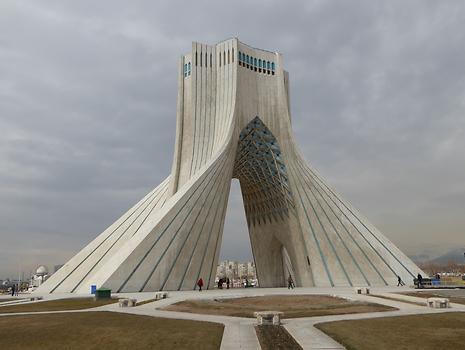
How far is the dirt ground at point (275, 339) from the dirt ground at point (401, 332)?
956mm

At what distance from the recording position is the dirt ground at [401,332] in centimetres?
770

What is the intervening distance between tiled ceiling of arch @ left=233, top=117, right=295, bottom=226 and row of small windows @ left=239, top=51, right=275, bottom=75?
5.25 metres

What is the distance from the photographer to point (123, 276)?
21.4 m

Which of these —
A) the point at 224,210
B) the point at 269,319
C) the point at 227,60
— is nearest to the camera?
the point at 269,319

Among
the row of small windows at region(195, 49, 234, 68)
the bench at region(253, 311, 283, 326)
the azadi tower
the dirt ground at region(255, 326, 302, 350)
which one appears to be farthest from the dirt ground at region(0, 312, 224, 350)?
the row of small windows at region(195, 49, 234, 68)

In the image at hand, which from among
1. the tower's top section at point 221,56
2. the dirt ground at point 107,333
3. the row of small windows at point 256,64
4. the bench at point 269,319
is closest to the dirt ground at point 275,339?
the bench at point 269,319

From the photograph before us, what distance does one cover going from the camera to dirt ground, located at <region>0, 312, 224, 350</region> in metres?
7.86

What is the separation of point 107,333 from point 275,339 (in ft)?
12.5

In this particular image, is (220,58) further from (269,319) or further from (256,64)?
(269,319)

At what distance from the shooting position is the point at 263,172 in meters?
39.3

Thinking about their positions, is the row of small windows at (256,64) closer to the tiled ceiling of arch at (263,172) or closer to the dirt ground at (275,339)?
the tiled ceiling of arch at (263,172)

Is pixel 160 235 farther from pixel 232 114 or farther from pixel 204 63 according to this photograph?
pixel 204 63

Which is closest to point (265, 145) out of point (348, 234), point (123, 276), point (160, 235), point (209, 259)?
point (348, 234)

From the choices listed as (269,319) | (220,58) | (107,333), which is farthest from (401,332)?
(220,58)
